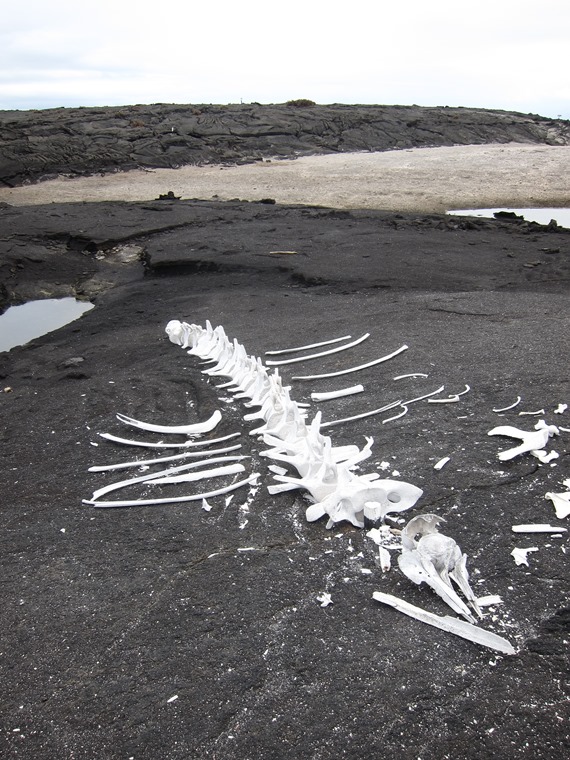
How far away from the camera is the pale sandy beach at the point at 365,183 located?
49.2 feet

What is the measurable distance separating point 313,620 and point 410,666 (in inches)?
18.3

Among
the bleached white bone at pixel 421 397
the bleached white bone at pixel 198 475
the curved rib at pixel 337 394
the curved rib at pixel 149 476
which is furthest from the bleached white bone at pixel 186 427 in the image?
the bleached white bone at pixel 421 397

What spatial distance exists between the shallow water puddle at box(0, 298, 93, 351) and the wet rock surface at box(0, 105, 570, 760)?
79cm

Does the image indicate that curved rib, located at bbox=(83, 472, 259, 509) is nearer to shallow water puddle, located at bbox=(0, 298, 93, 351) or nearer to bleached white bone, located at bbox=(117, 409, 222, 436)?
bleached white bone, located at bbox=(117, 409, 222, 436)

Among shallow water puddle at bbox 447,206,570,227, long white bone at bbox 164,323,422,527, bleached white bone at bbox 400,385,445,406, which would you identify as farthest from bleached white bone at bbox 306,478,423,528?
shallow water puddle at bbox 447,206,570,227

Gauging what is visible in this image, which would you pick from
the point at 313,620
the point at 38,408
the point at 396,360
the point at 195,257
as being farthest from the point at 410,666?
the point at 195,257

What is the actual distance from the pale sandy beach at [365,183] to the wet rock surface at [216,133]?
44.6 inches

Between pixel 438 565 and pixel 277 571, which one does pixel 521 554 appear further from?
pixel 277 571

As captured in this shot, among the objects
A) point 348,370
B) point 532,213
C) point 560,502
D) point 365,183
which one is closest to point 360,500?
point 560,502

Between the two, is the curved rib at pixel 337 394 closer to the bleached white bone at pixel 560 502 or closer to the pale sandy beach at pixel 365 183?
the bleached white bone at pixel 560 502

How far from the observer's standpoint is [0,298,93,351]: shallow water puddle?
7.62 m

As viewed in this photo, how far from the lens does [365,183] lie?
655 inches

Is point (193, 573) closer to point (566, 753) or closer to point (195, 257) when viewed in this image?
point (566, 753)

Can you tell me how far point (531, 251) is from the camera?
29.9 feet
